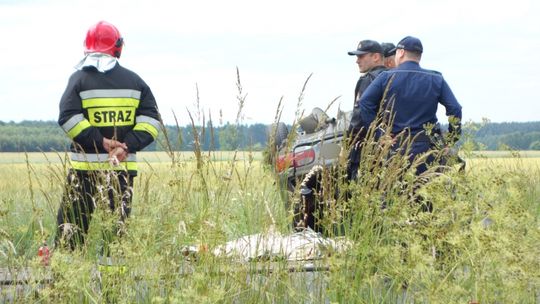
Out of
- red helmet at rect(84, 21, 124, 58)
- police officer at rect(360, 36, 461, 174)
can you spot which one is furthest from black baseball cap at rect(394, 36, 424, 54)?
red helmet at rect(84, 21, 124, 58)

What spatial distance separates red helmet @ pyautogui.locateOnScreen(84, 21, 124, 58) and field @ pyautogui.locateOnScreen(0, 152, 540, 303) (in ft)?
6.20

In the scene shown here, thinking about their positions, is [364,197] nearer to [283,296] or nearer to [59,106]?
[283,296]

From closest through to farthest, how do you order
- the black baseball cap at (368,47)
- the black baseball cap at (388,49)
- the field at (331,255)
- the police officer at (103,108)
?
the field at (331,255) → the police officer at (103,108) → the black baseball cap at (368,47) → the black baseball cap at (388,49)

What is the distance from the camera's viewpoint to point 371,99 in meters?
8.06

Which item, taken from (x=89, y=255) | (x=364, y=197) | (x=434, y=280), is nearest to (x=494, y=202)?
(x=434, y=280)

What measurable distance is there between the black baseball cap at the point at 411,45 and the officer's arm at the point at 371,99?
0.44m

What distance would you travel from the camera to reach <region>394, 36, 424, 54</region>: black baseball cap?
839 centimetres

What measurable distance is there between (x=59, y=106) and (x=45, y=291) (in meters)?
3.14

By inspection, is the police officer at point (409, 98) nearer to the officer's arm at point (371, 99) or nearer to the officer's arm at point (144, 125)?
the officer's arm at point (371, 99)

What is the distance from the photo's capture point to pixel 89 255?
5203mm

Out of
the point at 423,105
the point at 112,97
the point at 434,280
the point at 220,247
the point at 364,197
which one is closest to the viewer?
the point at 434,280

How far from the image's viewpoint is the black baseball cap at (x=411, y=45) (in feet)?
27.5

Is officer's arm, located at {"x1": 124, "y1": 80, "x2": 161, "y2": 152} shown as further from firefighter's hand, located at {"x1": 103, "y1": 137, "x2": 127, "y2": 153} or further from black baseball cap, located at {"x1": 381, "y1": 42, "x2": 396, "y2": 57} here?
black baseball cap, located at {"x1": 381, "y1": 42, "x2": 396, "y2": 57}

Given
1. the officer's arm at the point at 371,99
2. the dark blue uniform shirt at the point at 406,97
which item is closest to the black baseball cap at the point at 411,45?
the dark blue uniform shirt at the point at 406,97
